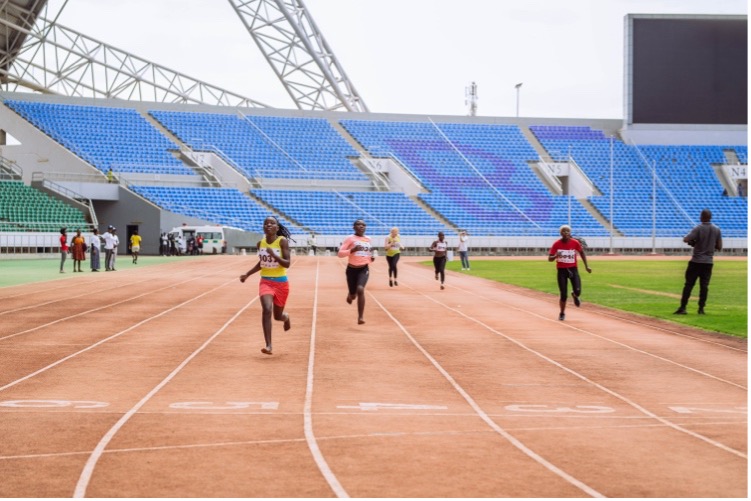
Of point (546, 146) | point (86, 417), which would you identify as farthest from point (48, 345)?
point (546, 146)

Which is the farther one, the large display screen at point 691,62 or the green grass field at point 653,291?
the large display screen at point 691,62

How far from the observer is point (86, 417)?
867cm

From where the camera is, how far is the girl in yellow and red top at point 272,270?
13.1m

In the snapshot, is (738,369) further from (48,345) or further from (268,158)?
(268,158)

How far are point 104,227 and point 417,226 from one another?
18.5 meters

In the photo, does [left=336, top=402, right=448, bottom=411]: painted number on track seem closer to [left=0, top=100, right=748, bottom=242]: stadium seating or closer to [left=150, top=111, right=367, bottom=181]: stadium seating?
[left=0, top=100, right=748, bottom=242]: stadium seating

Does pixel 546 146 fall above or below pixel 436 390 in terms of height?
above

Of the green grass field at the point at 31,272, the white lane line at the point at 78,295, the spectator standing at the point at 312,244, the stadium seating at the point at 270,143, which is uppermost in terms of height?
the stadium seating at the point at 270,143

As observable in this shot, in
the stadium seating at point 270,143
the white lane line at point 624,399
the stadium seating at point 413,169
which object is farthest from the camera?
the stadium seating at point 270,143

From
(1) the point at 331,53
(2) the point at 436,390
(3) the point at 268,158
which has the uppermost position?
(1) the point at 331,53

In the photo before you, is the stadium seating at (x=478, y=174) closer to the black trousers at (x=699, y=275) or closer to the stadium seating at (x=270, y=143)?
the stadium seating at (x=270, y=143)

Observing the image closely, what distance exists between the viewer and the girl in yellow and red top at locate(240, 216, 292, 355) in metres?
13.1

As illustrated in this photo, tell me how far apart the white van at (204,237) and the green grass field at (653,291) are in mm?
19605

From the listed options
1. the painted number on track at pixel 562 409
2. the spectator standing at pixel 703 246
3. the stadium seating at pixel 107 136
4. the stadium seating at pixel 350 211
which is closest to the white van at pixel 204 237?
the stadium seating at pixel 350 211
